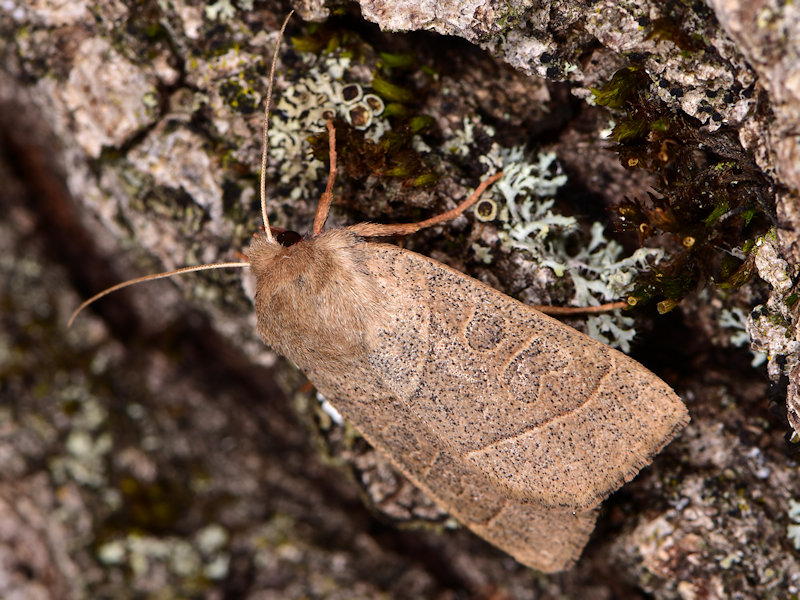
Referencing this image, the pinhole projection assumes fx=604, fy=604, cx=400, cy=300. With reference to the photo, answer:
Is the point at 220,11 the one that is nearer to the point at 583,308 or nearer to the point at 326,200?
the point at 326,200

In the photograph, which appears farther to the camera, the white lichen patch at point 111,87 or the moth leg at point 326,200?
the white lichen patch at point 111,87

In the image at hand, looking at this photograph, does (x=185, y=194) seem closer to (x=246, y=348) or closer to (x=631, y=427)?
(x=246, y=348)

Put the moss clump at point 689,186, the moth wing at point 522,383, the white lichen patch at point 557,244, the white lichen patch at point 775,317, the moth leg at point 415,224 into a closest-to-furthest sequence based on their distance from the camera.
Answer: the white lichen patch at point 775,317, the moss clump at point 689,186, the moth wing at point 522,383, the moth leg at point 415,224, the white lichen patch at point 557,244

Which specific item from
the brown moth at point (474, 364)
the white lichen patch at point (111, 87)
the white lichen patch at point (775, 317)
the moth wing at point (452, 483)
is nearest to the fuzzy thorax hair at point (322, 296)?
the brown moth at point (474, 364)

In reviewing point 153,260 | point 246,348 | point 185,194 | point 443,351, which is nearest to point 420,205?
point 443,351

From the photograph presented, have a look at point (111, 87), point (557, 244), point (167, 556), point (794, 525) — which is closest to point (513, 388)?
point (557, 244)

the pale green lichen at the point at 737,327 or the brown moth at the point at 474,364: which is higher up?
the pale green lichen at the point at 737,327

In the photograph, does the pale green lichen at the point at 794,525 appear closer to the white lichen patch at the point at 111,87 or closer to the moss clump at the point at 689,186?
the moss clump at the point at 689,186
